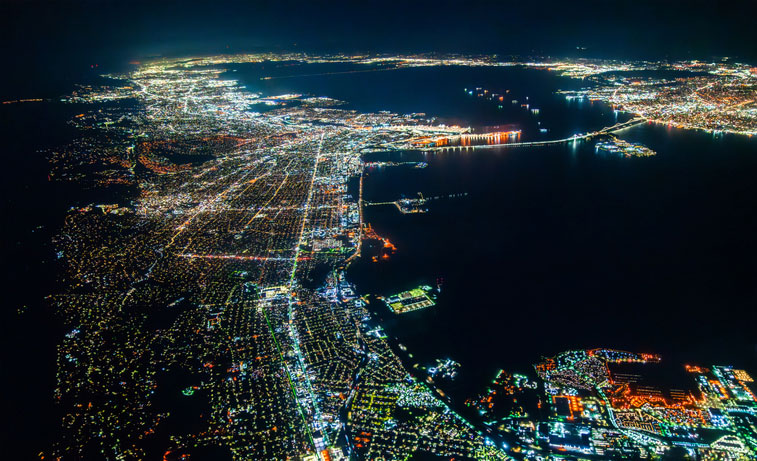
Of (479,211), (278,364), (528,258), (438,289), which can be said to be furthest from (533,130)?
(278,364)

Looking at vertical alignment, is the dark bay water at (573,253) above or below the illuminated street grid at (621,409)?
above

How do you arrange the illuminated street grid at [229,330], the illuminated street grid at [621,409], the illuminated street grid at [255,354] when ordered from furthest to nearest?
the illuminated street grid at [229,330], the illuminated street grid at [255,354], the illuminated street grid at [621,409]

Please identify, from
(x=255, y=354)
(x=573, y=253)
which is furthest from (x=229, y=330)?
(x=573, y=253)

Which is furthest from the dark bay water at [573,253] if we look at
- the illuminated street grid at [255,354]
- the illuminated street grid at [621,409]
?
the illuminated street grid at [255,354]

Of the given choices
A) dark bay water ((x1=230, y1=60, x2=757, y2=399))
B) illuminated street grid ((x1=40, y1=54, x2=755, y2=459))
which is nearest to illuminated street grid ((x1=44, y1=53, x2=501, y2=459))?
illuminated street grid ((x1=40, y1=54, x2=755, y2=459))

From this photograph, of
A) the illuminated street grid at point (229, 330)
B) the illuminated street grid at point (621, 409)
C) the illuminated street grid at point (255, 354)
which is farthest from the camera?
the illuminated street grid at point (229, 330)

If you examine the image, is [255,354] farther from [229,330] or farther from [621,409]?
[621,409]

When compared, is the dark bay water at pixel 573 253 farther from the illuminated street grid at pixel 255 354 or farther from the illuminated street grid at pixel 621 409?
the illuminated street grid at pixel 255 354
